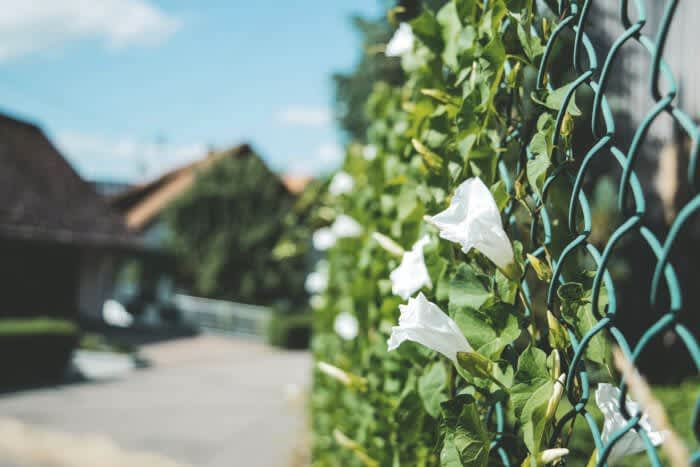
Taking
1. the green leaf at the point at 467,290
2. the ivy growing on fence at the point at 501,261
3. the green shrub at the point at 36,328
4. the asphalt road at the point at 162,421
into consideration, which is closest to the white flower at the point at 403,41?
the ivy growing on fence at the point at 501,261

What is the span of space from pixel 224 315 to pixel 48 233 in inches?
272

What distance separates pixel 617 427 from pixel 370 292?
1314 millimetres

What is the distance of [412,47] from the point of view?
172cm

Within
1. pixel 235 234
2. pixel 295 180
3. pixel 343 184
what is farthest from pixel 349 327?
pixel 295 180

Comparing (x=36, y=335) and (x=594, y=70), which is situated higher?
(x=594, y=70)

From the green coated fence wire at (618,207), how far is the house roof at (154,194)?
2658 cm

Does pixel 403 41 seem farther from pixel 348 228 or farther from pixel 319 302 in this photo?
pixel 319 302

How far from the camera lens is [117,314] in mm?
22422

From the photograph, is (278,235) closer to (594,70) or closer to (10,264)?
(10,264)

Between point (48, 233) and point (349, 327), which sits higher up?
point (349, 327)

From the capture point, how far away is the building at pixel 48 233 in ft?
51.0

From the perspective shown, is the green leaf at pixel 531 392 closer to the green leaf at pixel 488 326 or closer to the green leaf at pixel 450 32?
the green leaf at pixel 488 326

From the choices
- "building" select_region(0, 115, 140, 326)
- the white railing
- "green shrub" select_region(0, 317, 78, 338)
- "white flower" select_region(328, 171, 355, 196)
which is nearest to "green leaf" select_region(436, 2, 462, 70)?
"white flower" select_region(328, 171, 355, 196)

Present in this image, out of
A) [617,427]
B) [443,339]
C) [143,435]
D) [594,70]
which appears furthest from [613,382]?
[143,435]
